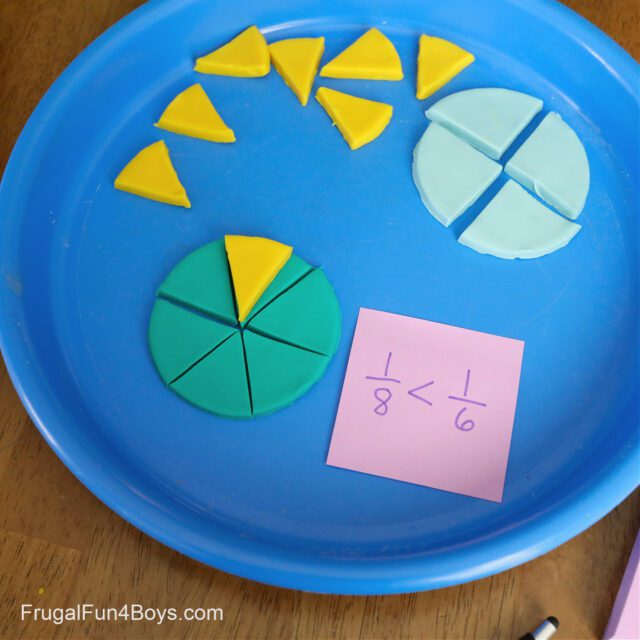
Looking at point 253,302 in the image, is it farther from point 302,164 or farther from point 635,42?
point 635,42

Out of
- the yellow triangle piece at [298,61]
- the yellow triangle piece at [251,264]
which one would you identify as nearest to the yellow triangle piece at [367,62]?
the yellow triangle piece at [298,61]

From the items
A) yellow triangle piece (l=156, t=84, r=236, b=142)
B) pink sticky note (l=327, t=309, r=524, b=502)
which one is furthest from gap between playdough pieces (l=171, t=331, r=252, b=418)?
yellow triangle piece (l=156, t=84, r=236, b=142)

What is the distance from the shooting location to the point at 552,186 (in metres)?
0.77

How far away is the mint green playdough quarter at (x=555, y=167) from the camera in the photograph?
0.76 meters

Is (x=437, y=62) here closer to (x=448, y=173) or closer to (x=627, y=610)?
(x=448, y=173)

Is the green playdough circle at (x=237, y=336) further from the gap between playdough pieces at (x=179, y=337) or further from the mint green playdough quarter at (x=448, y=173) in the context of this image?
the mint green playdough quarter at (x=448, y=173)

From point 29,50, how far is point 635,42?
2.67 ft

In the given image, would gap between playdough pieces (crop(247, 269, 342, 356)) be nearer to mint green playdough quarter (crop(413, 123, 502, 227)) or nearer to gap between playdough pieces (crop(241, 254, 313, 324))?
gap between playdough pieces (crop(241, 254, 313, 324))

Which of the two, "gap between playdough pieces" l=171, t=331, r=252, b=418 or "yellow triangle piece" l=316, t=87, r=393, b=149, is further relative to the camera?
"yellow triangle piece" l=316, t=87, r=393, b=149

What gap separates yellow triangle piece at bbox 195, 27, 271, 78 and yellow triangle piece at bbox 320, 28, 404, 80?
79 mm

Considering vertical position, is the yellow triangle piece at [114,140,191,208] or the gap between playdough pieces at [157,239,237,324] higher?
the yellow triangle piece at [114,140,191,208]

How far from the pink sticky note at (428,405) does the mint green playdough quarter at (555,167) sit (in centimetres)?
18

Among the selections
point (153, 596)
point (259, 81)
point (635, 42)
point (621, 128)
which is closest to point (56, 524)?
point (153, 596)

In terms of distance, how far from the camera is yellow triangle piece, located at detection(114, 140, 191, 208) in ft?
2.52
